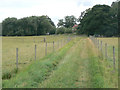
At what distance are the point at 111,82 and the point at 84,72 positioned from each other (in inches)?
73.9

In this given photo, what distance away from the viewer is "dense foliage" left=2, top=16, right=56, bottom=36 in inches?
3214

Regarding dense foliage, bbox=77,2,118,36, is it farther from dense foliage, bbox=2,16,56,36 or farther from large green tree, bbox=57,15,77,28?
large green tree, bbox=57,15,77,28

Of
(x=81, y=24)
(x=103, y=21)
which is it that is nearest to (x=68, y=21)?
(x=81, y=24)

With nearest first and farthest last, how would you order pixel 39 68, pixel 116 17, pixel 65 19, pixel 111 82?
pixel 111 82 → pixel 39 68 → pixel 116 17 → pixel 65 19

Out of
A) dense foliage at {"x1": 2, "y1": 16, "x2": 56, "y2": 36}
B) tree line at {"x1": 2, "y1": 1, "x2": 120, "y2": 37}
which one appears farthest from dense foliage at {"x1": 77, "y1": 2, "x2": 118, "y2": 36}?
dense foliage at {"x1": 2, "y1": 16, "x2": 56, "y2": 36}

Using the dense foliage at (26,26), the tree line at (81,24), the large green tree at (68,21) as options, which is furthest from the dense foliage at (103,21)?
the large green tree at (68,21)

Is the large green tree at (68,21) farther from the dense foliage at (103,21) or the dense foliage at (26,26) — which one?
the dense foliage at (103,21)

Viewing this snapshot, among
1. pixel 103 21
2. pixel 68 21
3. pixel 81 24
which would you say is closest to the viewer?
pixel 103 21

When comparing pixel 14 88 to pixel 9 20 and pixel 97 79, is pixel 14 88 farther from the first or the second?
pixel 9 20

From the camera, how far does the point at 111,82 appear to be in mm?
6238

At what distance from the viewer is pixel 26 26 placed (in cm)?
8194

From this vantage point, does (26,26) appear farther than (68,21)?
No

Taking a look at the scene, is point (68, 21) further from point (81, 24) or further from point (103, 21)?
point (103, 21)

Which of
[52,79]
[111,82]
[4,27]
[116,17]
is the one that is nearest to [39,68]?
[52,79]
